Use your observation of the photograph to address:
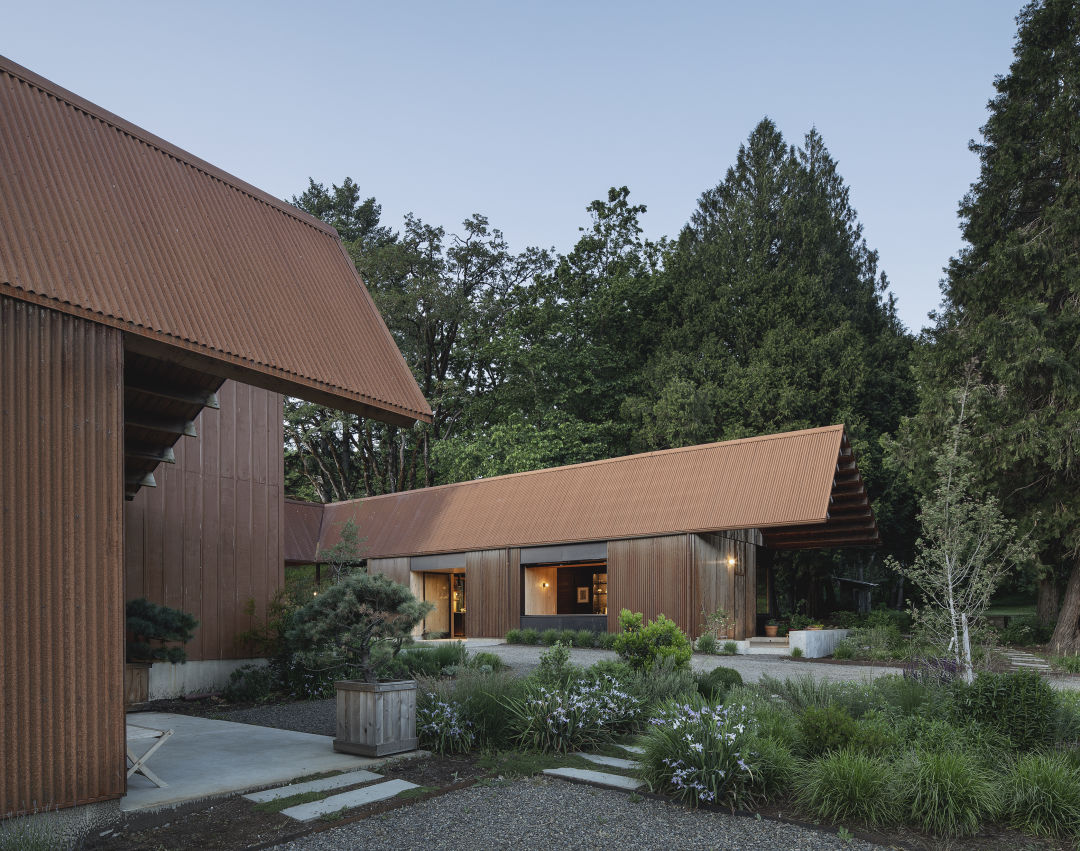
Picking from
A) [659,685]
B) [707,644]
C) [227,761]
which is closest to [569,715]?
[659,685]

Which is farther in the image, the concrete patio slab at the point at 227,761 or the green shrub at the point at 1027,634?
the green shrub at the point at 1027,634

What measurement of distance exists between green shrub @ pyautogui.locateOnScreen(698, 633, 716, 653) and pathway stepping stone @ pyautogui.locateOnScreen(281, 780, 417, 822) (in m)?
11.7

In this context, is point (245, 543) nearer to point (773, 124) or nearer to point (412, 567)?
point (412, 567)

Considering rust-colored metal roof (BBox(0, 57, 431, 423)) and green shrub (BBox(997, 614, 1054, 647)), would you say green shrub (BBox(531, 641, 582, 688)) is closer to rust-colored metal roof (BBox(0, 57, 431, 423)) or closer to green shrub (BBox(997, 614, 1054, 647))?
rust-colored metal roof (BBox(0, 57, 431, 423))

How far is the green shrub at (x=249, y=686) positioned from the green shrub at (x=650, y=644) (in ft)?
16.2

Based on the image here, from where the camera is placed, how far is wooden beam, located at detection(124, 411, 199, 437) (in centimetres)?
795

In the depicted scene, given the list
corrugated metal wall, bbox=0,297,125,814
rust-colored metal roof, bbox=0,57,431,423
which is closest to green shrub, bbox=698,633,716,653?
rust-colored metal roof, bbox=0,57,431,423

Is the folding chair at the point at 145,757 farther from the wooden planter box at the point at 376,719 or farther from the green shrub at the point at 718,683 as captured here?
the green shrub at the point at 718,683

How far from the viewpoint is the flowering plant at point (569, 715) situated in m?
7.20

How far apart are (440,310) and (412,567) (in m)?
12.0

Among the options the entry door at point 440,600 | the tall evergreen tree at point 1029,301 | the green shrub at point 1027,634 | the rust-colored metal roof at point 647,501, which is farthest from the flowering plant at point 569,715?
the entry door at point 440,600

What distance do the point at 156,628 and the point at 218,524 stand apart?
115 inches

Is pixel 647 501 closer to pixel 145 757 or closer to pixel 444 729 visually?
pixel 444 729

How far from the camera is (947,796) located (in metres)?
4.96
